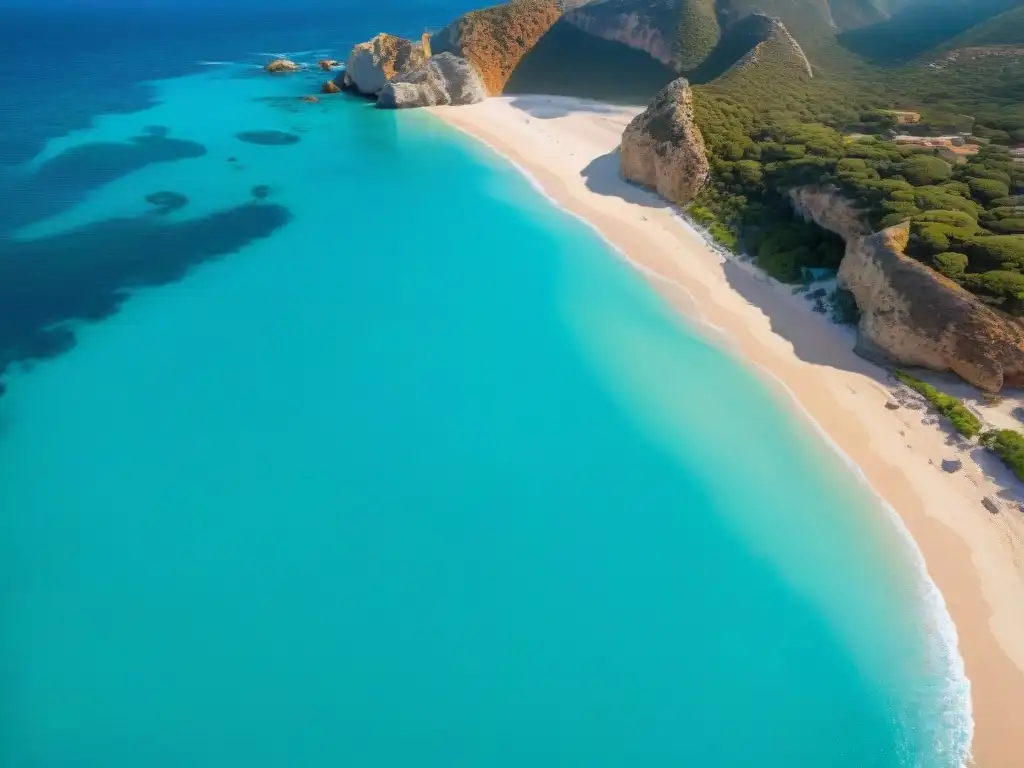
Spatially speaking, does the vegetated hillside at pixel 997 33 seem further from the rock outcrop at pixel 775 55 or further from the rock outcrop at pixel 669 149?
the rock outcrop at pixel 669 149

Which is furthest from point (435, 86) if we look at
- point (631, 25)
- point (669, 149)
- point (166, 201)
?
point (669, 149)

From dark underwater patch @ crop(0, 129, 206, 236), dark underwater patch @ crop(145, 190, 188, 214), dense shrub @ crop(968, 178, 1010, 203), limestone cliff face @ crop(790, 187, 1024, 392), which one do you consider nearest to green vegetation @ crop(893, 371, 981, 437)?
limestone cliff face @ crop(790, 187, 1024, 392)

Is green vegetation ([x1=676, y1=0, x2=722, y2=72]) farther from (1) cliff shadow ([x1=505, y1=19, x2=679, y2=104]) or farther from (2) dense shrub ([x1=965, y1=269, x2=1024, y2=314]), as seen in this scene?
(2) dense shrub ([x1=965, y1=269, x2=1024, y2=314])

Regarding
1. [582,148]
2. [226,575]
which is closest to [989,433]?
[226,575]

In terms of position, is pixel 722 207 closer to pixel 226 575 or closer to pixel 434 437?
pixel 434 437

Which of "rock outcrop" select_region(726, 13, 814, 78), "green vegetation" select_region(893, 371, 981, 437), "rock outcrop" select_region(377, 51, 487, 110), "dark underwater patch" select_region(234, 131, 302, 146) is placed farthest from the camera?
"rock outcrop" select_region(377, 51, 487, 110)

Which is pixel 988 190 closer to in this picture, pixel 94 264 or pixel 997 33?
pixel 997 33
